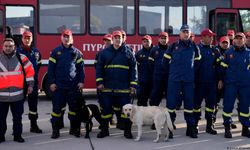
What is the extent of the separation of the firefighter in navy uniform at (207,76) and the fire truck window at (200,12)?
586cm

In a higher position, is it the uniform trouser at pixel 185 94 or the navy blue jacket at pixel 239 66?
the navy blue jacket at pixel 239 66

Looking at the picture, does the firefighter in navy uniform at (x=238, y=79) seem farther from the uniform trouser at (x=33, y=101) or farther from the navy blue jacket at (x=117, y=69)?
the uniform trouser at (x=33, y=101)

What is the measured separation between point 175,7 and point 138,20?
129 centimetres

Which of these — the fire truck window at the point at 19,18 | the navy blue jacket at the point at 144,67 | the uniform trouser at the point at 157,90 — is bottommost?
the uniform trouser at the point at 157,90

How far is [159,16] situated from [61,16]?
313cm

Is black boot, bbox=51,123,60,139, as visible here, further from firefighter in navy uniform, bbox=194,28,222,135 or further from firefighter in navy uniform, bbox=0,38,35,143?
firefighter in navy uniform, bbox=194,28,222,135

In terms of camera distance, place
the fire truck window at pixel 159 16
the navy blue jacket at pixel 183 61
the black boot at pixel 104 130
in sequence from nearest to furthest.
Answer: the navy blue jacket at pixel 183 61, the black boot at pixel 104 130, the fire truck window at pixel 159 16

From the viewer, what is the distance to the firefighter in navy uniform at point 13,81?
7.42 metres

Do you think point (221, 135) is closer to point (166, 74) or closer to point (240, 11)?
point (166, 74)

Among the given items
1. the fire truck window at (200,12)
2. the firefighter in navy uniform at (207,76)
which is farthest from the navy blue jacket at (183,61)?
the fire truck window at (200,12)

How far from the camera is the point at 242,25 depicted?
1420 centimetres

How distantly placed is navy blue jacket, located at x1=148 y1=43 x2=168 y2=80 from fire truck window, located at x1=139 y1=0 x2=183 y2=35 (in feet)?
16.0

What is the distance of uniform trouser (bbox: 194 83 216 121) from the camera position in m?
8.33

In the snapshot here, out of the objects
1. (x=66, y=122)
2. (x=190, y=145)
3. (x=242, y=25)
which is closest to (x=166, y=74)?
(x=190, y=145)
